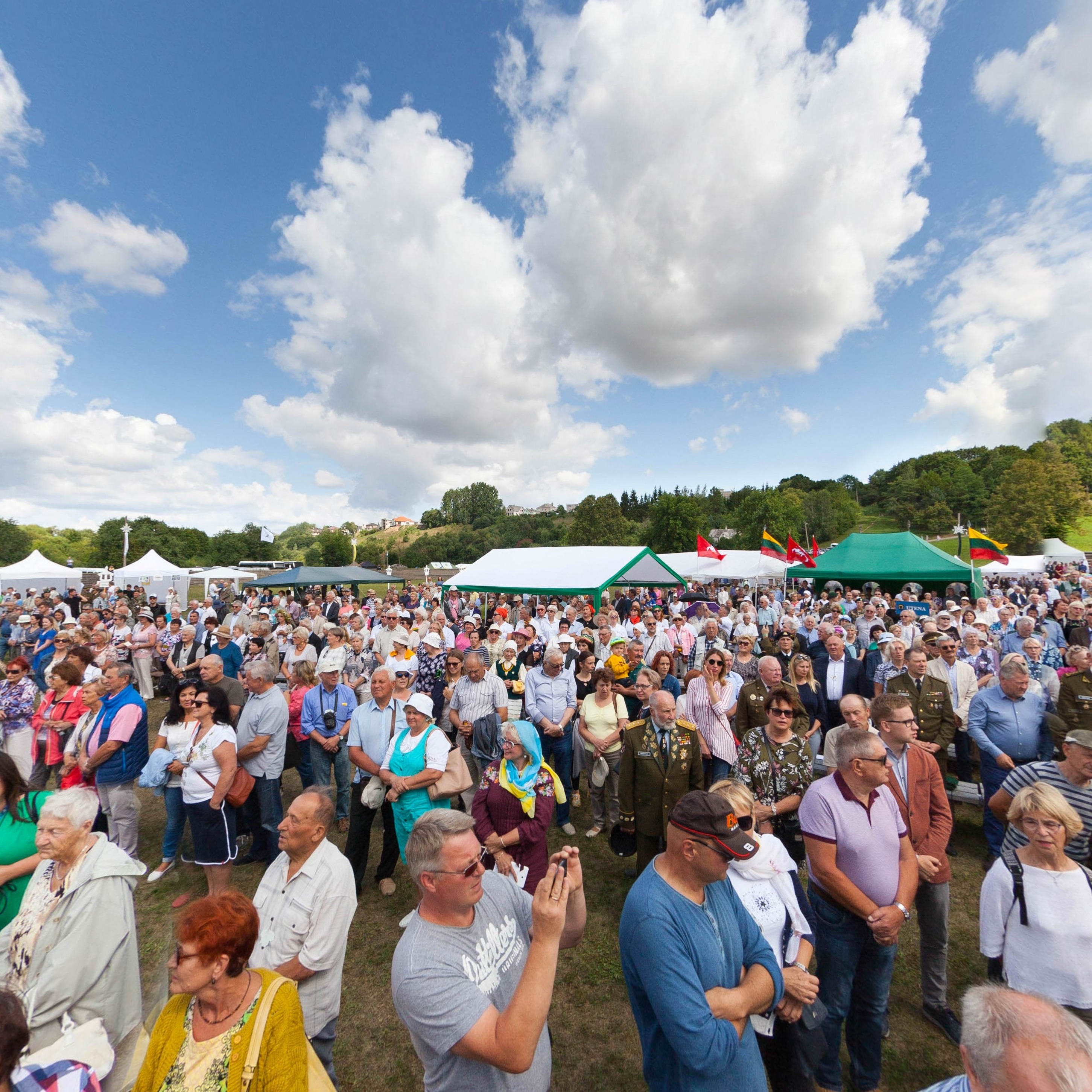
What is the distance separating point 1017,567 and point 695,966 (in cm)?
3907

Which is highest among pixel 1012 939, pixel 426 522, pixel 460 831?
pixel 426 522

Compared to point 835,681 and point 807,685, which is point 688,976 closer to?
point 807,685

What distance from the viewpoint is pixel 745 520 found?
7231 cm

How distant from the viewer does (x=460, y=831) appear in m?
1.72

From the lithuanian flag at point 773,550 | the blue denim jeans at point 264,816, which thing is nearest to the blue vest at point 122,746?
the blue denim jeans at point 264,816

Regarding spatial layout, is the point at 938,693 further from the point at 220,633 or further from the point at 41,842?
the point at 220,633

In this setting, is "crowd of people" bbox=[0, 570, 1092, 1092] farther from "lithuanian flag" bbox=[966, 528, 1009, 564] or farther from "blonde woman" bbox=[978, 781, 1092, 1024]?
"lithuanian flag" bbox=[966, 528, 1009, 564]

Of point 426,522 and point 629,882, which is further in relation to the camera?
point 426,522

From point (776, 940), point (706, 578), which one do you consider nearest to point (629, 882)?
point (776, 940)

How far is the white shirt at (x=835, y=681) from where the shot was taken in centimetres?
601

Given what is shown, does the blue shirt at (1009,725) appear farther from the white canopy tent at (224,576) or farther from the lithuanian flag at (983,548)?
the white canopy tent at (224,576)

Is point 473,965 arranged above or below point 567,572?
below

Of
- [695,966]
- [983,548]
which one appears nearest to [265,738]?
[695,966]

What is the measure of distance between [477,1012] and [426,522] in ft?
435
